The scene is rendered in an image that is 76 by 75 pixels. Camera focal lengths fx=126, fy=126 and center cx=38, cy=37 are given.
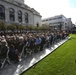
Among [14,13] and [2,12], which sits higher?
[14,13]

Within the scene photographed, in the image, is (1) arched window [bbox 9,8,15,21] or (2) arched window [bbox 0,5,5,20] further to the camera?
(1) arched window [bbox 9,8,15,21]

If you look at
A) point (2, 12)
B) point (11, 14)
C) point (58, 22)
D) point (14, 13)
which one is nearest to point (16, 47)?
point (2, 12)

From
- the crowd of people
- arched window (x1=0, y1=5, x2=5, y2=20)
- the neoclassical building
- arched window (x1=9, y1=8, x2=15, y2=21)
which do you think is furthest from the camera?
arched window (x1=9, y1=8, x2=15, y2=21)

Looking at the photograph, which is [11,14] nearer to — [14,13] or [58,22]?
[14,13]

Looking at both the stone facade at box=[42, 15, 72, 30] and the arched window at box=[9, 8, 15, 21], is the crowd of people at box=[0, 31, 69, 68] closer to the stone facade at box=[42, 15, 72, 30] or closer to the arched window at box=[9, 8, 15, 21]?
the arched window at box=[9, 8, 15, 21]

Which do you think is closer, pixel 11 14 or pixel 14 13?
pixel 11 14

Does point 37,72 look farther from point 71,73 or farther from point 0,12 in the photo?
point 0,12

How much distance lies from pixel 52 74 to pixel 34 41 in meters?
5.12

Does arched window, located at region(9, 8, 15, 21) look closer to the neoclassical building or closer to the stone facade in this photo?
the neoclassical building

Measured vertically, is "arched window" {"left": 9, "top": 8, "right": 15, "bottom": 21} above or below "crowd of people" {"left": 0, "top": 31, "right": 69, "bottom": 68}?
above

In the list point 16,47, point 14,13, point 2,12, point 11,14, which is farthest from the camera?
point 14,13

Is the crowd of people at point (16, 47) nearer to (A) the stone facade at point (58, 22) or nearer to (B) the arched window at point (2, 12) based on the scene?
(B) the arched window at point (2, 12)

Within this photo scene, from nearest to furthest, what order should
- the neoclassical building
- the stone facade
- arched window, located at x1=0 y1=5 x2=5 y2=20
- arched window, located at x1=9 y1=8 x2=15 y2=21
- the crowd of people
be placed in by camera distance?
the crowd of people, arched window, located at x1=0 y1=5 x2=5 y2=20, the neoclassical building, arched window, located at x1=9 y1=8 x2=15 y2=21, the stone facade

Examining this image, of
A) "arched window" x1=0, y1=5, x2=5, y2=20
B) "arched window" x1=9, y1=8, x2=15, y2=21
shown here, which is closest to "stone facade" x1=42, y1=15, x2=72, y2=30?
"arched window" x1=9, y1=8, x2=15, y2=21
